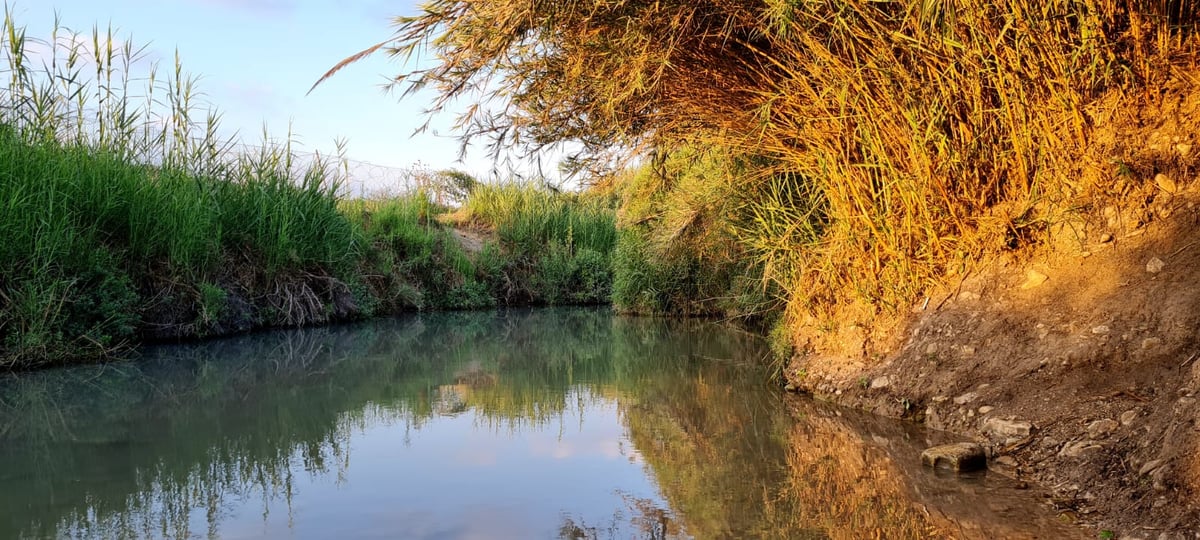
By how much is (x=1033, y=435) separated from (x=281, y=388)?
416 centimetres

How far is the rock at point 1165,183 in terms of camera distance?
322cm

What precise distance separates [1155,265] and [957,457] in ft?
3.60

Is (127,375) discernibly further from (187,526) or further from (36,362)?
(187,526)

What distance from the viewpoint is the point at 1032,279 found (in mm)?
3645

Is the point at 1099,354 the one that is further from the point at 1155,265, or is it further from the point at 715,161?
the point at 715,161

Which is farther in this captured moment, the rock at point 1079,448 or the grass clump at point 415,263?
the grass clump at point 415,263

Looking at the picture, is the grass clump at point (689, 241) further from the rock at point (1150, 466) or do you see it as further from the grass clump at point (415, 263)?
the rock at point (1150, 466)

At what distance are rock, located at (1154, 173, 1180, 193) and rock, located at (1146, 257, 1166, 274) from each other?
275 millimetres

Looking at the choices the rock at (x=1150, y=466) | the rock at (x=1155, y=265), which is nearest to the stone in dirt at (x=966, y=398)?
the rock at (x=1155, y=265)

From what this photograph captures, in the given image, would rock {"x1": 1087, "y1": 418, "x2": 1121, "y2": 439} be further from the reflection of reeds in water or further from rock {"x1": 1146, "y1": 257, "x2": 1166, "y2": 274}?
the reflection of reeds in water

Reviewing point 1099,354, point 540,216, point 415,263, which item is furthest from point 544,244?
point 1099,354

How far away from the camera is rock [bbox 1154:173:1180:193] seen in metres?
3.22

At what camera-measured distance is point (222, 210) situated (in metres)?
7.70

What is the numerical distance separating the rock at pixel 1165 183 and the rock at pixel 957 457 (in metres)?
1.25
